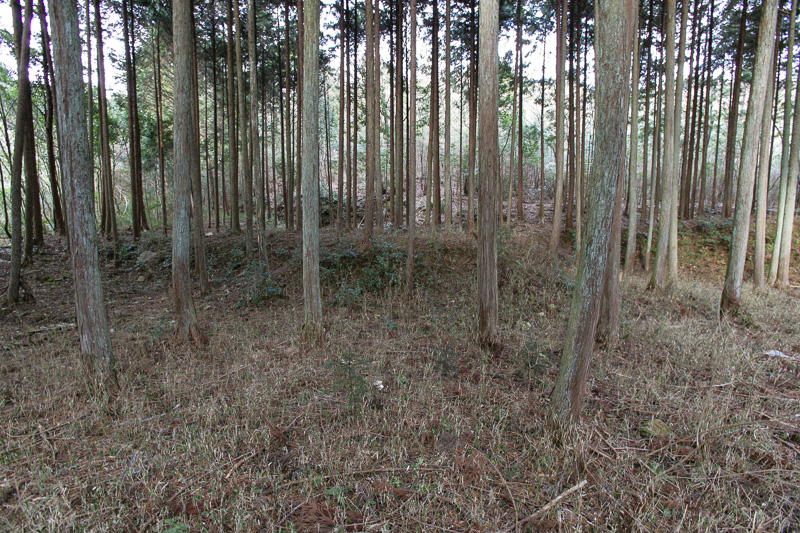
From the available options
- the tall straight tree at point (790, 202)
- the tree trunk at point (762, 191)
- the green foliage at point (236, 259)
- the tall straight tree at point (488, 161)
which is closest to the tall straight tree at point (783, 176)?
the tall straight tree at point (790, 202)

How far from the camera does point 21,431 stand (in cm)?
330

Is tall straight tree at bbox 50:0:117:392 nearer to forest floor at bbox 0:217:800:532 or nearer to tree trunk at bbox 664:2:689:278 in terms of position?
forest floor at bbox 0:217:800:532

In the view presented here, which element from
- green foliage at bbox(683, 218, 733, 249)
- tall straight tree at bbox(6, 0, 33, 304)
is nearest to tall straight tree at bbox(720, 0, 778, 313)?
green foliage at bbox(683, 218, 733, 249)

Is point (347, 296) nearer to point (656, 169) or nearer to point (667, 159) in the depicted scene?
point (667, 159)

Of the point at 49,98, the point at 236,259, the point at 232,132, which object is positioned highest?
the point at 49,98

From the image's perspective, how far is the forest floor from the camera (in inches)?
95.1

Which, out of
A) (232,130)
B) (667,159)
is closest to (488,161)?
(667,159)

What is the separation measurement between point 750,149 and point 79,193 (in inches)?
409

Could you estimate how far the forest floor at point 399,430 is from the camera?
95.1 inches

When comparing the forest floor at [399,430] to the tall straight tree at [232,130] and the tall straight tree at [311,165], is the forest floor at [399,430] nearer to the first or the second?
the tall straight tree at [311,165]

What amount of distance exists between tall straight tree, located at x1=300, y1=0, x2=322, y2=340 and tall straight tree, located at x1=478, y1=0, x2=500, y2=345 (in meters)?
2.43

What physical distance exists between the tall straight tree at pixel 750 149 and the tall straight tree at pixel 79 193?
10.1m

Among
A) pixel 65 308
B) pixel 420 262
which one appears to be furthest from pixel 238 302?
pixel 420 262

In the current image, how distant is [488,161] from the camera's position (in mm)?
4957
